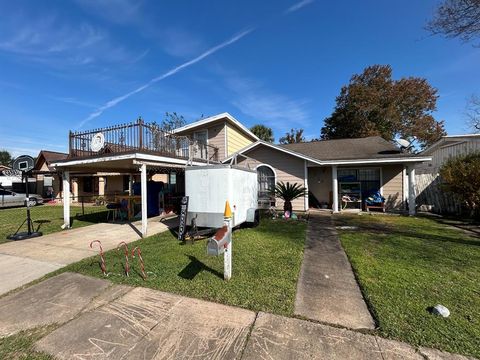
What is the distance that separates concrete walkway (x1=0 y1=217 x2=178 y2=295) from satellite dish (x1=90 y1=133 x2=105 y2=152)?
121 inches

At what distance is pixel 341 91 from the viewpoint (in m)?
32.0

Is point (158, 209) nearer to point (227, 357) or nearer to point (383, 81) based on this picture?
point (227, 357)

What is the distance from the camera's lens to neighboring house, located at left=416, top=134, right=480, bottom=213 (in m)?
12.5

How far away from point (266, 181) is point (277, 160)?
4.33 feet

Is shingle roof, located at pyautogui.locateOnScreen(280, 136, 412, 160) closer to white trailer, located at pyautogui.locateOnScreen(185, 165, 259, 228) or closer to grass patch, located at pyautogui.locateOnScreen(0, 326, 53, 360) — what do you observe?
white trailer, located at pyautogui.locateOnScreen(185, 165, 259, 228)

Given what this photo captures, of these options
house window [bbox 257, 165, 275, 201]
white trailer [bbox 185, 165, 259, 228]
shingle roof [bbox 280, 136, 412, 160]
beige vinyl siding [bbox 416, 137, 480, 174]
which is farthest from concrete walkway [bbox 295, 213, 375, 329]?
beige vinyl siding [bbox 416, 137, 480, 174]

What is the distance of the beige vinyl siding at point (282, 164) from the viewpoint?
13203 millimetres

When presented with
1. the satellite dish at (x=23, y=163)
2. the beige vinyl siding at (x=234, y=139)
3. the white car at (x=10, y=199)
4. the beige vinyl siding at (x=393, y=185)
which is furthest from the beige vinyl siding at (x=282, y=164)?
the white car at (x=10, y=199)

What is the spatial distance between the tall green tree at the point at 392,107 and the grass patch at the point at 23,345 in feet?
105

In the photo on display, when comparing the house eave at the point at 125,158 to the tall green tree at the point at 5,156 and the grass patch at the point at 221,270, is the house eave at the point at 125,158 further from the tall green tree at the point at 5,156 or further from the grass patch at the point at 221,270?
the tall green tree at the point at 5,156

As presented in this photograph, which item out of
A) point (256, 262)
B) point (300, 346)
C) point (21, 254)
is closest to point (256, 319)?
point (300, 346)

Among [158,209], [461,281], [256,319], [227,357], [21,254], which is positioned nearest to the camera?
[227,357]

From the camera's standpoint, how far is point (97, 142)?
890 cm

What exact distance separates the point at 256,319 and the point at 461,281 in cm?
376
